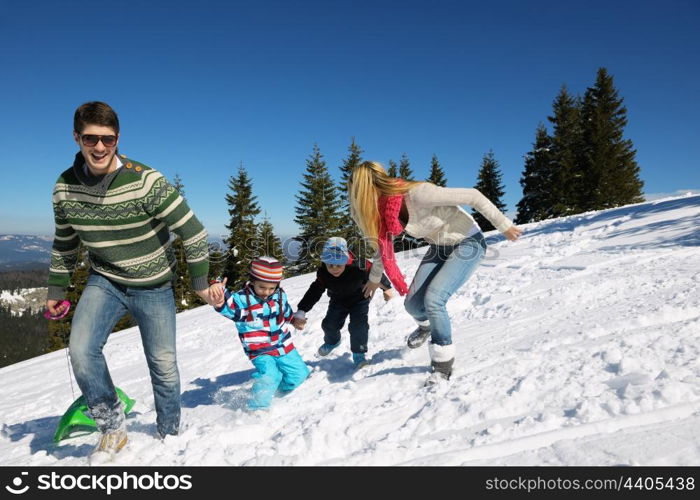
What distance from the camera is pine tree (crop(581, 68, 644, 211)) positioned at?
28375mm

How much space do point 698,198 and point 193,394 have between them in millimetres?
13257

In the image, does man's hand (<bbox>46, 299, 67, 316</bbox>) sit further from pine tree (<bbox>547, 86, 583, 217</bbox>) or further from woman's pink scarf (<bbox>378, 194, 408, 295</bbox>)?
pine tree (<bbox>547, 86, 583, 217</bbox>)

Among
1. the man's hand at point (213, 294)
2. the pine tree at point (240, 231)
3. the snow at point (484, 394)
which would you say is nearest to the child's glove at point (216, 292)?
the man's hand at point (213, 294)

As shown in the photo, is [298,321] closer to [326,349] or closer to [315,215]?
[326,349]

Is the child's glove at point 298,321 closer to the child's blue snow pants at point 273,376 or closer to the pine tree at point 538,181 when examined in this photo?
the child's blue snow pants at point 273,376

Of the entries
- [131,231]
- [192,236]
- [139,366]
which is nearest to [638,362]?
[192,236]

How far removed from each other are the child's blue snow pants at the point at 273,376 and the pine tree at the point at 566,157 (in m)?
28.8

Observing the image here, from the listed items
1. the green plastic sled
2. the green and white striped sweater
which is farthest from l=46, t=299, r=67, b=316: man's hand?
the green plastic sled

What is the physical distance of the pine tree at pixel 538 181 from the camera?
101ft

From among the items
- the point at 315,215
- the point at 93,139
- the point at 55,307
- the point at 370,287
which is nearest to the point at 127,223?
the point at 93,139

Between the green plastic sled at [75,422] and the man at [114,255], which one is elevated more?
the man at [114,255]
